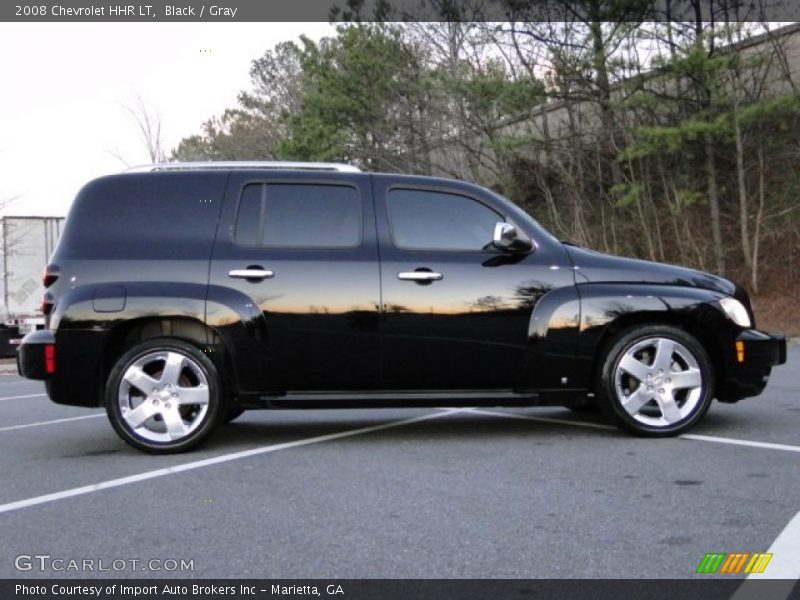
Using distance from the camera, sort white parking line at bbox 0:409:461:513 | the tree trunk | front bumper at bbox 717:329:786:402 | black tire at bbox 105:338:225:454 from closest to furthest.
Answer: white parking line at bbox 0:409:461:513 < black tire at bbox 105:338:225:454 < front bumper at bbox 717:329:786:402 < the tree trunk

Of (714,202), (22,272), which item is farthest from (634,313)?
(22,272)

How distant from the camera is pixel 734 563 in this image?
324 centimetres

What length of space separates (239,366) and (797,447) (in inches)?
139

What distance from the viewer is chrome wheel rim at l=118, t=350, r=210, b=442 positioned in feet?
17.9

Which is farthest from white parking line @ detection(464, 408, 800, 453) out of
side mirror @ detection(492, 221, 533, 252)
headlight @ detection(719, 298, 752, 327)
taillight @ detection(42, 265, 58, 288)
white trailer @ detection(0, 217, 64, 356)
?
white trailer @ detection(0, 217, 64, 356)

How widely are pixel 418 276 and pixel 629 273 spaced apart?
1419 millimetres

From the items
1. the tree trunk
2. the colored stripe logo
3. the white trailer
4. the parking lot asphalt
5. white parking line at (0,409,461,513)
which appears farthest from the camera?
the white trailer

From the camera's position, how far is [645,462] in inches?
196

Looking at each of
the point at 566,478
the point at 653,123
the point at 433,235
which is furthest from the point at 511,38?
the point at 566,478

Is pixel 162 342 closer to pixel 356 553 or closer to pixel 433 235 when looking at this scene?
pixel 433 235

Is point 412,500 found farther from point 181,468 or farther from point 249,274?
point 249,274

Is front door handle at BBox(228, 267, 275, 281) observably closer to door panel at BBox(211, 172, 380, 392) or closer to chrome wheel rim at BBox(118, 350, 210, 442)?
door panel at BBox(211, 172, 380, 392)

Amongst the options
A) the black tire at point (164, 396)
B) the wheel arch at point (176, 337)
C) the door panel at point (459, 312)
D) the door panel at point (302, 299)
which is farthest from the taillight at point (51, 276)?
the door panel at point (459, 312)

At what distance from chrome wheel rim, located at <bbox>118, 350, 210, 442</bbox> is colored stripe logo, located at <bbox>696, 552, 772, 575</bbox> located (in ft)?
10.7
